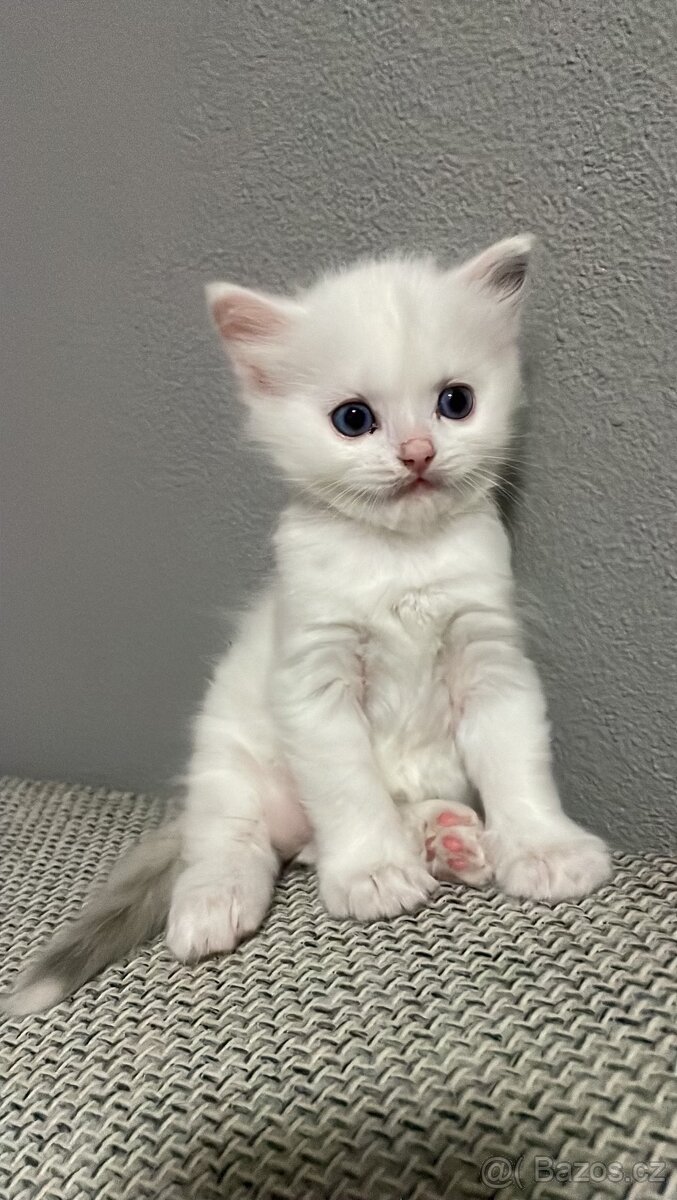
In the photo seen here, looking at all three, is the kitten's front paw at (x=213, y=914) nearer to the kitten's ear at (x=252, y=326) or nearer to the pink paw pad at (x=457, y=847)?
the pink paw pad at (x=457, y=847)

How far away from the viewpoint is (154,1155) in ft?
2.02

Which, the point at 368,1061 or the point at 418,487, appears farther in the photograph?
the point at 418,487

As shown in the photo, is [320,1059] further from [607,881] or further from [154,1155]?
[607,881]

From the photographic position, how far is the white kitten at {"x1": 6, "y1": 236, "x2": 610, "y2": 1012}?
0.89 metres

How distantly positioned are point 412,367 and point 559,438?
0.76ft

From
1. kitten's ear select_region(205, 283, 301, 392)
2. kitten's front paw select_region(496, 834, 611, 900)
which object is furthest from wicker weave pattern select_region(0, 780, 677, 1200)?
kitten's ear select_region(205, 283, 301, 392)

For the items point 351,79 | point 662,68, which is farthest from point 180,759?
point 662,68

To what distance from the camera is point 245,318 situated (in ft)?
3.23

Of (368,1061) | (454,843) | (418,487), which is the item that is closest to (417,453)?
(418,487)

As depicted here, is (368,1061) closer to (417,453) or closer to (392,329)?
(417,453)

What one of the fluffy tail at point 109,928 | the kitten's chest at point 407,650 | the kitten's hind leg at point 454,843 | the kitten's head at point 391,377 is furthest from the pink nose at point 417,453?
the fluffy tail at point 109,928

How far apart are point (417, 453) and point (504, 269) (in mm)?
246

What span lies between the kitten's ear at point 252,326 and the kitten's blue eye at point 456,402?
7.4 inches

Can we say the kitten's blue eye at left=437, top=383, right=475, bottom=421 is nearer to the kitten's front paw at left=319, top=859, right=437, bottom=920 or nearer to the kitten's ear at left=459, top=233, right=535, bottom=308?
the kitten's ear at left=459, top=233, right=535, bottom=308
